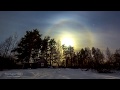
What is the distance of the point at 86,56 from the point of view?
16.1m

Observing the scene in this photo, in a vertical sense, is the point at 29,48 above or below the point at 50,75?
above

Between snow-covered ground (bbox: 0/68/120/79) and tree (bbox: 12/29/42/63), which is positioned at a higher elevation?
tree (bbox: 12/29/42/63)

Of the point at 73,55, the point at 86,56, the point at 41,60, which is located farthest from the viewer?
the point at 73,55

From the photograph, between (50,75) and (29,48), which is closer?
(50,75)

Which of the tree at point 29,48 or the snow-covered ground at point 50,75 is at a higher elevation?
the tree at point 29,48

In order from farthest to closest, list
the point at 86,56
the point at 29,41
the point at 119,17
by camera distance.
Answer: the point at 86,56 → the point at 29,41 → the point at 119,17

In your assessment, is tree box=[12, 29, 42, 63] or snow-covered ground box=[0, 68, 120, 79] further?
tree box=[12, 29, 42, 63]

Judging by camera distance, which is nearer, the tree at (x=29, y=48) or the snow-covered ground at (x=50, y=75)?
the snow-covered ground at (x=50, y=75)
